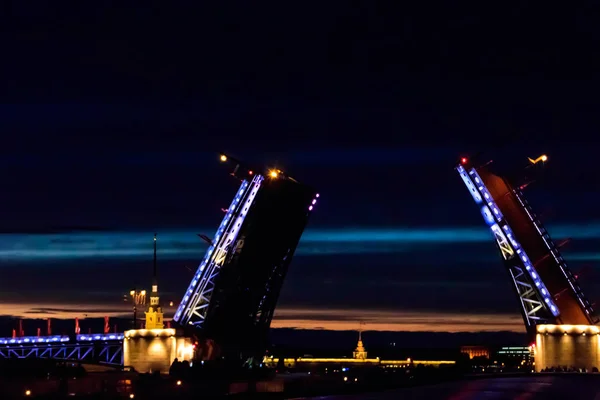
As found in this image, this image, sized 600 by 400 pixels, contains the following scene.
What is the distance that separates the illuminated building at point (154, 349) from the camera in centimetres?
7831

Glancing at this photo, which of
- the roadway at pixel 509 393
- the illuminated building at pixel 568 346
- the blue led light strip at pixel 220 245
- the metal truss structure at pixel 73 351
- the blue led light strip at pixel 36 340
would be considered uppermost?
the blue led light strip at pixel 220 245

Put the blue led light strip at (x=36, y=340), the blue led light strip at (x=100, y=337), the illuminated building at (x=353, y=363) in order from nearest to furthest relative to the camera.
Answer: the blue led light strip at (x=100, y=337), the blue led light strip at (x=36, y=340), the illuminated building at (x=353, y=363)

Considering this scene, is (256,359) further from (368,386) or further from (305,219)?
(368,386)

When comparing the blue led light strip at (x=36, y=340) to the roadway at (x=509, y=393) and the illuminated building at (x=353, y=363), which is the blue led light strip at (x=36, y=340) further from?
the roadway at (x=509, y=393)

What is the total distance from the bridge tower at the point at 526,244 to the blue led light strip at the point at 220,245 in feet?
39.7

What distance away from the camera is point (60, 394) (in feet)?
134

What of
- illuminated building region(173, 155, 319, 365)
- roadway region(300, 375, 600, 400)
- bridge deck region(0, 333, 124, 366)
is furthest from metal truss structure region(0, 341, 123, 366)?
roadway region(300, 375, 600, 400)

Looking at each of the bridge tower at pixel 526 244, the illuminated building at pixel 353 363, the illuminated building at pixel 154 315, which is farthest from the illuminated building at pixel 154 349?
the illuminated building at pixel 353 363

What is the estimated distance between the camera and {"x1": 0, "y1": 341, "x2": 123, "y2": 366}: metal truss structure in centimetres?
9000

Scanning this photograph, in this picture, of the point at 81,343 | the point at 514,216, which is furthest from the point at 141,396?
the point at 81,343

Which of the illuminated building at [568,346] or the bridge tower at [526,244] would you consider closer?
the bridge tower at [526,244]

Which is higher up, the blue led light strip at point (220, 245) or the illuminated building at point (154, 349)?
the blue led light strip at point (220, 245)

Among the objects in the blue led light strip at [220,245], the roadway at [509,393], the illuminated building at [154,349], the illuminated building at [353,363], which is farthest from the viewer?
the illuminated building at [353,363]

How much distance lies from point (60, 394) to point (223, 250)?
3124cm
